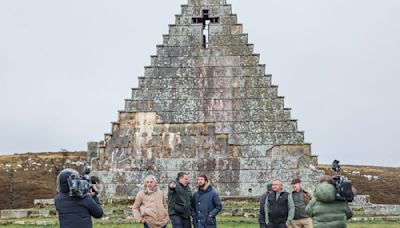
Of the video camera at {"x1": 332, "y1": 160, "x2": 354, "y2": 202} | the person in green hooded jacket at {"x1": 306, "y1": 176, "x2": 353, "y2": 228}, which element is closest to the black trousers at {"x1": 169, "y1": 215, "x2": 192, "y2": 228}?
the person in green hooded jacket at {"x1": 306, "y1": 176, "x2": 353, "y2": 228}

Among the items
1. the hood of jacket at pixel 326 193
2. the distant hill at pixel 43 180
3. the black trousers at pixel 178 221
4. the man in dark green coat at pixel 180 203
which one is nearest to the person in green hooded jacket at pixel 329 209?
the hood of jacket at pixel 326 193

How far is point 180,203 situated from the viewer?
40.6ft

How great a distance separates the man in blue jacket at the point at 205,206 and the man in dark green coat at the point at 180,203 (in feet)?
0.59

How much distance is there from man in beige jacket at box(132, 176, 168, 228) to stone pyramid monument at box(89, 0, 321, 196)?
14.3 m

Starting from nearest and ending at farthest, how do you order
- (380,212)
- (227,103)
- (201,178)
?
(201,178)
(380,212)
(227,103)

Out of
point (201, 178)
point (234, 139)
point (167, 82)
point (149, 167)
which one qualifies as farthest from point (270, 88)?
point (201, 178)

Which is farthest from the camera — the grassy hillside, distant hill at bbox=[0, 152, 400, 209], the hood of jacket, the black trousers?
distant hill at bbox=[0, 152, 400, 209]

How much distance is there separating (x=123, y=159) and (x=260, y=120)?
637 centimetres

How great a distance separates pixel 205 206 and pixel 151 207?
1162 mm

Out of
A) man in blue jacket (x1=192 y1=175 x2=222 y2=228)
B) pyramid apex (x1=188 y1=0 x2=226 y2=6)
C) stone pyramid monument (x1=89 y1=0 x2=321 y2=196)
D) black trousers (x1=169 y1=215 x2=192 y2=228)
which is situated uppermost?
pyramid apex (x1=188 y1=0 x2=226 y2=6)

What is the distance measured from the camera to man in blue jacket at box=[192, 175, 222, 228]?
1227cm

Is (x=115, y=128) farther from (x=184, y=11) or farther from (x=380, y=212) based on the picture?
(x=380, y=212)

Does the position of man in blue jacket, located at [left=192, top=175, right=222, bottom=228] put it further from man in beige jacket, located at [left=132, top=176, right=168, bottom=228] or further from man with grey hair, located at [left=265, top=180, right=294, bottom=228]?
man with grey hair, located at [left=265, top=180, right=294, bottom=228]

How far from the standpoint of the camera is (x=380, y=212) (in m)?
22.2
